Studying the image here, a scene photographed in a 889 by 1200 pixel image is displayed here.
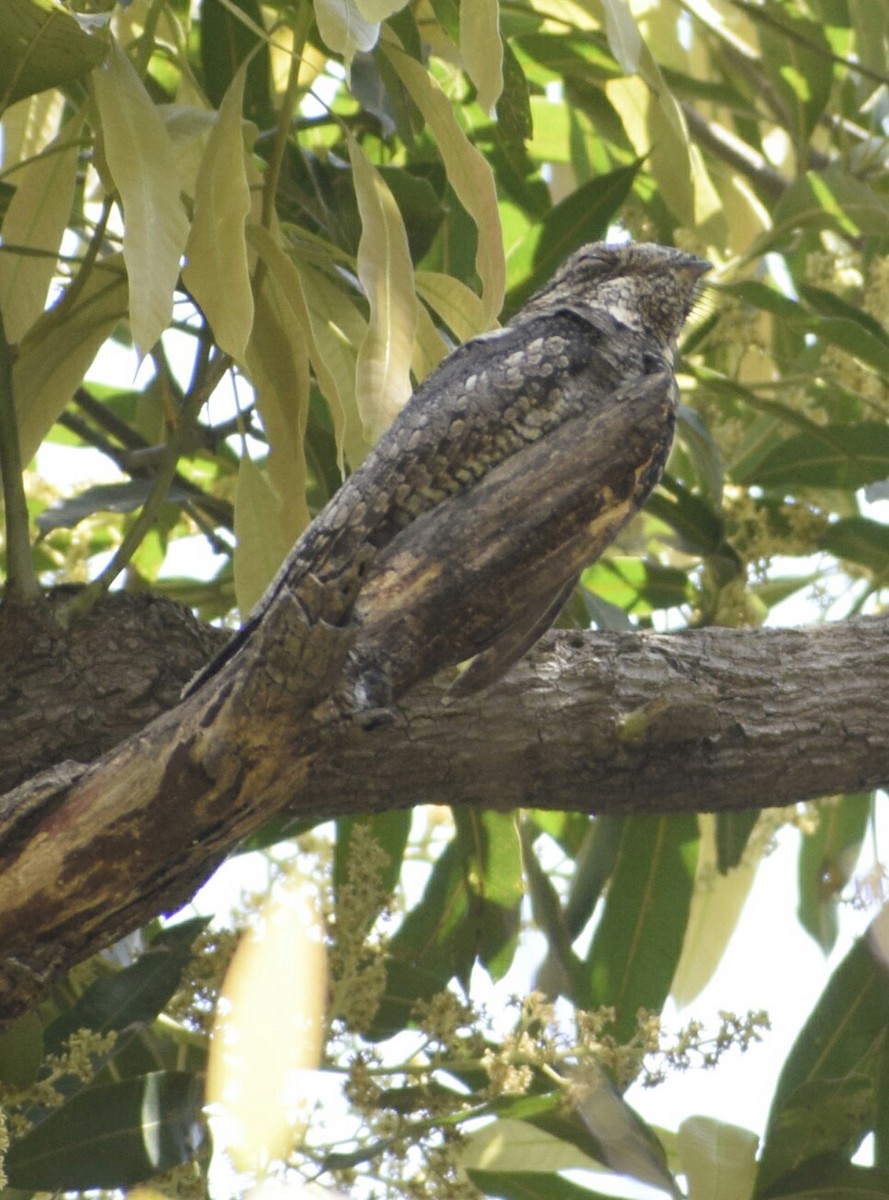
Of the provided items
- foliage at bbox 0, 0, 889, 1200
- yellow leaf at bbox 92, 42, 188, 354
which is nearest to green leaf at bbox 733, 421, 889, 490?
foliage at bbox 0, 0, 889, 1200

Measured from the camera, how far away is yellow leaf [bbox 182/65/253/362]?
182 centimetres

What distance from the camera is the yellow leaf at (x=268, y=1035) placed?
2062 mm

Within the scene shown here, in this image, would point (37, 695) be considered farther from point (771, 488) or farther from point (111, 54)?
point (771, 488)

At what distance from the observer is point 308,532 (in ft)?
5.40

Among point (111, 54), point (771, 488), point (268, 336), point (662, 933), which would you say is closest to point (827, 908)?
point (662, 933)

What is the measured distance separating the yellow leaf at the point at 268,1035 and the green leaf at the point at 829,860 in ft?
4.80

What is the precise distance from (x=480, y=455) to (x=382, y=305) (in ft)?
0.93

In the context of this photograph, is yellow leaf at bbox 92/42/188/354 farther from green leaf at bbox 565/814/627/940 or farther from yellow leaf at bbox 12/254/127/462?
green leaf at bbox 565/814/627/940

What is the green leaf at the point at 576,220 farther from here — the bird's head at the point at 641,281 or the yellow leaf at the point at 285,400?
the yellow leaf at the point at 285,400

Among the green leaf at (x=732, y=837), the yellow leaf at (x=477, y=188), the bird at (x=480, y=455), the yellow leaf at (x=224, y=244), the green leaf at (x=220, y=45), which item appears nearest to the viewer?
the bird at (x=480, y=455)

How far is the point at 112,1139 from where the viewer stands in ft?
6.91

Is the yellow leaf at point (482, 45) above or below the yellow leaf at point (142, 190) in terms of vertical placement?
above

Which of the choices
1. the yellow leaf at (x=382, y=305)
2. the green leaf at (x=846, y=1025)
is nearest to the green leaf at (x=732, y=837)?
the green leaf at (x=846, y=1025)

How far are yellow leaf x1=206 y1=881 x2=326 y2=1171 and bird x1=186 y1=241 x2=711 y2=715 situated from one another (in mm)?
513
